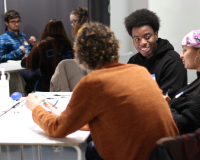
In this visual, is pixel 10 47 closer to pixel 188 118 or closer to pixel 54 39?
pixel 54 39

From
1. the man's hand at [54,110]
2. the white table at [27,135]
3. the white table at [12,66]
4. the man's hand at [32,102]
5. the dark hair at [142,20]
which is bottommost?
the white table at [12,66]

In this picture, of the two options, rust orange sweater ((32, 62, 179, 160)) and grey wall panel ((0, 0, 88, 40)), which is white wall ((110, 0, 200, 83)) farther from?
rust orange sweater ((32, 62, 179, 160))

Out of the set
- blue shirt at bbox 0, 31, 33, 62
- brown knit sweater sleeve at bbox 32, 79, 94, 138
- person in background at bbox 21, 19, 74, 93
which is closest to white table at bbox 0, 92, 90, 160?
brown knit sweater sleeve at bbox 32, 79, 94, 138

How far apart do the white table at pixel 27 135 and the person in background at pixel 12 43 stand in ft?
7.90

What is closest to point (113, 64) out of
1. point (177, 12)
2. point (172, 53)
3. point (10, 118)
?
point (10, 118)

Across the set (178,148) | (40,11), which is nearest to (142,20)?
(178,148)

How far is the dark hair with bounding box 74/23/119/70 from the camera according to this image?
45.6 inches

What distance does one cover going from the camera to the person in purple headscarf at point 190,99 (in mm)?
1283

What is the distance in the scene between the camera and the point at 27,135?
133cm

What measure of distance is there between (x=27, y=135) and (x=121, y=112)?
1.83 feet

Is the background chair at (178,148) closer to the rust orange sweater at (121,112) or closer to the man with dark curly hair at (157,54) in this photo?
the rust orange sweater at (121,112)

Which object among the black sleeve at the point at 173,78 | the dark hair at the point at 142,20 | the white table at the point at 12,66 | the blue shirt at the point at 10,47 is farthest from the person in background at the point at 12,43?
the black sleeve at the point at 173,78

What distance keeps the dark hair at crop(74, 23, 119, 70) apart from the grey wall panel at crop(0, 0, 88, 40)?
3.22 m

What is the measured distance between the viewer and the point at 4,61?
12.6 feet
